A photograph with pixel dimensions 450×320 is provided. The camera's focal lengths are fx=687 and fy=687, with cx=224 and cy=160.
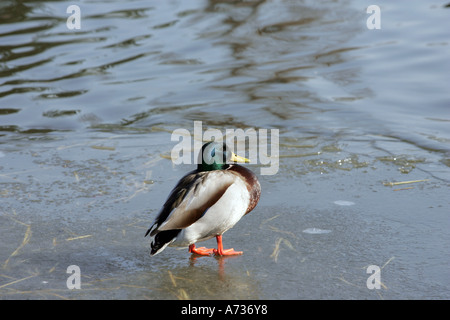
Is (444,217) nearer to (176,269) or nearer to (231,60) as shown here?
(176,269)

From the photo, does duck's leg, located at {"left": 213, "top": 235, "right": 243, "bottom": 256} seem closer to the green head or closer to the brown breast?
the brown breast

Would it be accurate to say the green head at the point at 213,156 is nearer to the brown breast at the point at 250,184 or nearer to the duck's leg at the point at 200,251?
the brown breast at the point at 250,184

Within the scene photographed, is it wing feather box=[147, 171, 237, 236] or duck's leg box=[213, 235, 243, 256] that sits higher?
wing feather box=[147, 171, 237, 236]

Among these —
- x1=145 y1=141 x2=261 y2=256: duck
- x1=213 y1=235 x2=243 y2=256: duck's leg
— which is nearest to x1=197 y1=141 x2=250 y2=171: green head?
x1=145 y1=141 x2=261 y2=256: duck

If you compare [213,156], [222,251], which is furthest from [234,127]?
[222,251]

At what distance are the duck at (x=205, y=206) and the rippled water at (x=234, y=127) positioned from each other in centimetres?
15

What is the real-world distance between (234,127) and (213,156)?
271cm

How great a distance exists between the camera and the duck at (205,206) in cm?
355

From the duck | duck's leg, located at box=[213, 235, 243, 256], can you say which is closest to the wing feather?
the duck

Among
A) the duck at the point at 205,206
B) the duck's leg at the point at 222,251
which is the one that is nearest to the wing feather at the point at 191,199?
the duck at the point at 205,206

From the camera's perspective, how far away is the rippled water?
352 centimetres

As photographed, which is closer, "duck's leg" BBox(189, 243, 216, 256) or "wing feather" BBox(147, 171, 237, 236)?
"wing feather" BBox(147, 171, 237, 236)

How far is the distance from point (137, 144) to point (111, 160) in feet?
1.84

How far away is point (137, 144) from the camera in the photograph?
5.93 metres
